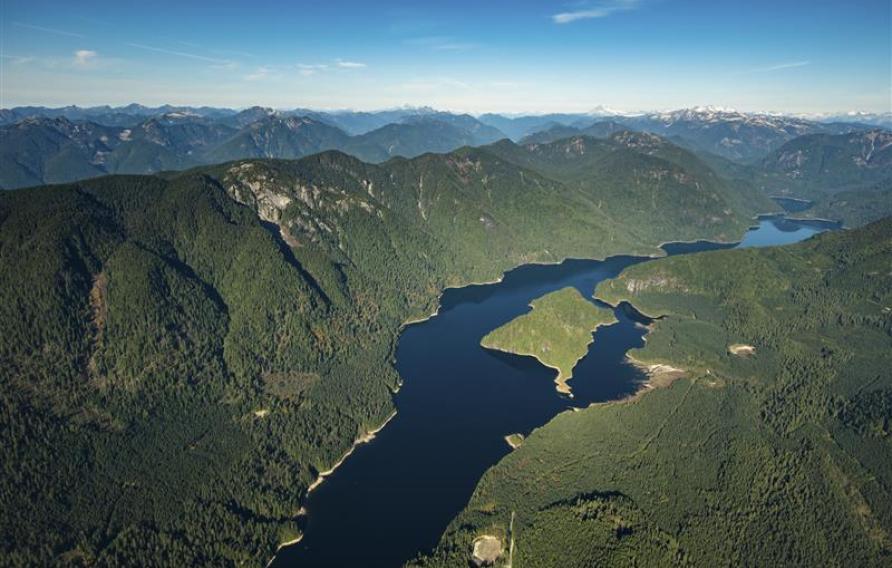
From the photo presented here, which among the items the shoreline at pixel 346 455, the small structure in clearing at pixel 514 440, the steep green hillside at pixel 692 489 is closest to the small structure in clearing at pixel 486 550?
the steep green hillside at pixel 692 489

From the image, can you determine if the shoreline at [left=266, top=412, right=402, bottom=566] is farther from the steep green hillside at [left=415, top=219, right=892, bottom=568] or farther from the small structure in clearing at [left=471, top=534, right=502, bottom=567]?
the small structure in clearing at [left=471, top=534, right=502, bottom=567]

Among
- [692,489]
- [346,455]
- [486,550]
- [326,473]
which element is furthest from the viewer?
[346,455]

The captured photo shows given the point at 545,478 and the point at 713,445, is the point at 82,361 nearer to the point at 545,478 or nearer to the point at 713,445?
the point at 545,478

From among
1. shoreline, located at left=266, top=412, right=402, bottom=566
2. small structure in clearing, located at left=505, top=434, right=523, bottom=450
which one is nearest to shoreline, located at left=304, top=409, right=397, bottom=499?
shoreline, located at left=266, top=412, right=402, bottom=566

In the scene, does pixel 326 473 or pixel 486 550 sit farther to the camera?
pixel 326 473

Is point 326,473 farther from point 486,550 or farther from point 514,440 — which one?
point 514,440

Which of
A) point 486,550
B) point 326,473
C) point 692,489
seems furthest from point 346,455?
point 692,489

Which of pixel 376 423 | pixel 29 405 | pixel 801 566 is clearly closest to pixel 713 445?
pixel 801 566

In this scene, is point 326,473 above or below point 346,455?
below
